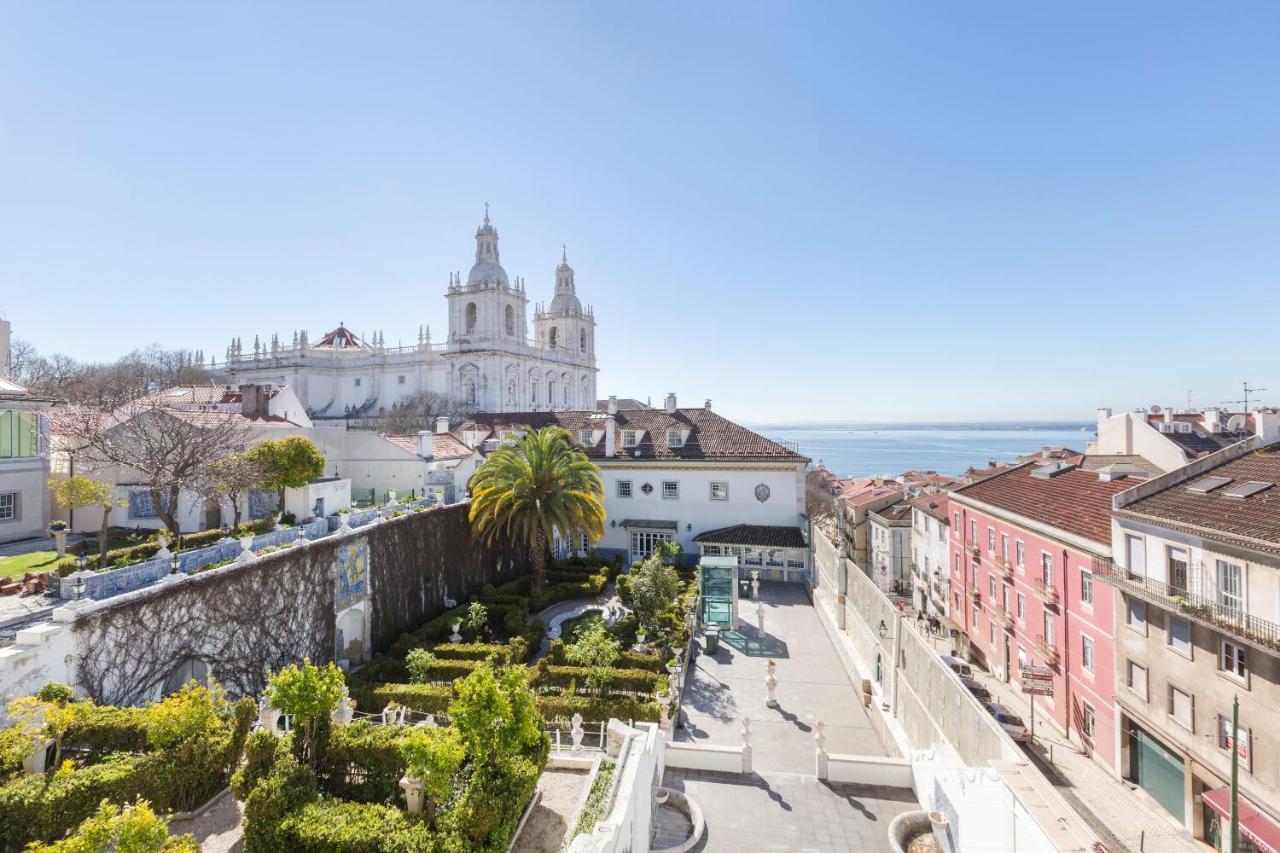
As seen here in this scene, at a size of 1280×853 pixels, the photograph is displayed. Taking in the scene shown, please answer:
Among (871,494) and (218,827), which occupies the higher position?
(871,494)

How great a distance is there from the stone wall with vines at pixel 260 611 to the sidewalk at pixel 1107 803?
A: 2195 cm

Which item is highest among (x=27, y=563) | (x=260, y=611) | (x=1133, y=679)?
(x=27, y=563)

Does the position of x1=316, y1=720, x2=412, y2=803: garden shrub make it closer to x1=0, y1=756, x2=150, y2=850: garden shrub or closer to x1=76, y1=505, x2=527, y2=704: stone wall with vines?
x1=0, y1=756, x2=150, y2=850: garden shrub

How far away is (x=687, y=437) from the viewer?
3694cm

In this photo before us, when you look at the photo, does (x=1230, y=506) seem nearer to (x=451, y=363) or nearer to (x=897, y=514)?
(x=897, y=514)

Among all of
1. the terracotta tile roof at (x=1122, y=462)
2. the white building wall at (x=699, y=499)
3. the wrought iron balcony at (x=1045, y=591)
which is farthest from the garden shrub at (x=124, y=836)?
the terracotta tile roof at (x=1122, y=462)

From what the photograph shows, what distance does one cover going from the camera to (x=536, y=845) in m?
10.1

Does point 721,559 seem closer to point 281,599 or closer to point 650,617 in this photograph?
point 650,617

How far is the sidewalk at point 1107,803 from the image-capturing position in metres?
15.1

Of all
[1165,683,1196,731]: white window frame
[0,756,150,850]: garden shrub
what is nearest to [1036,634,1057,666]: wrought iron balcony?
[1165,683,1196,731]: white window frame

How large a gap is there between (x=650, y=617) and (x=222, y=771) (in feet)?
45.7

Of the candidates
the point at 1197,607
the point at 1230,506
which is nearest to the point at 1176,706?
the point at 1197,607

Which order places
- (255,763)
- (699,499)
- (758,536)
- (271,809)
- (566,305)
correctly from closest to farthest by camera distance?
(271,809)
(255,763)
(758,536)
(699,499)
(566,305)

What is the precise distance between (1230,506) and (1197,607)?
3013 mm
